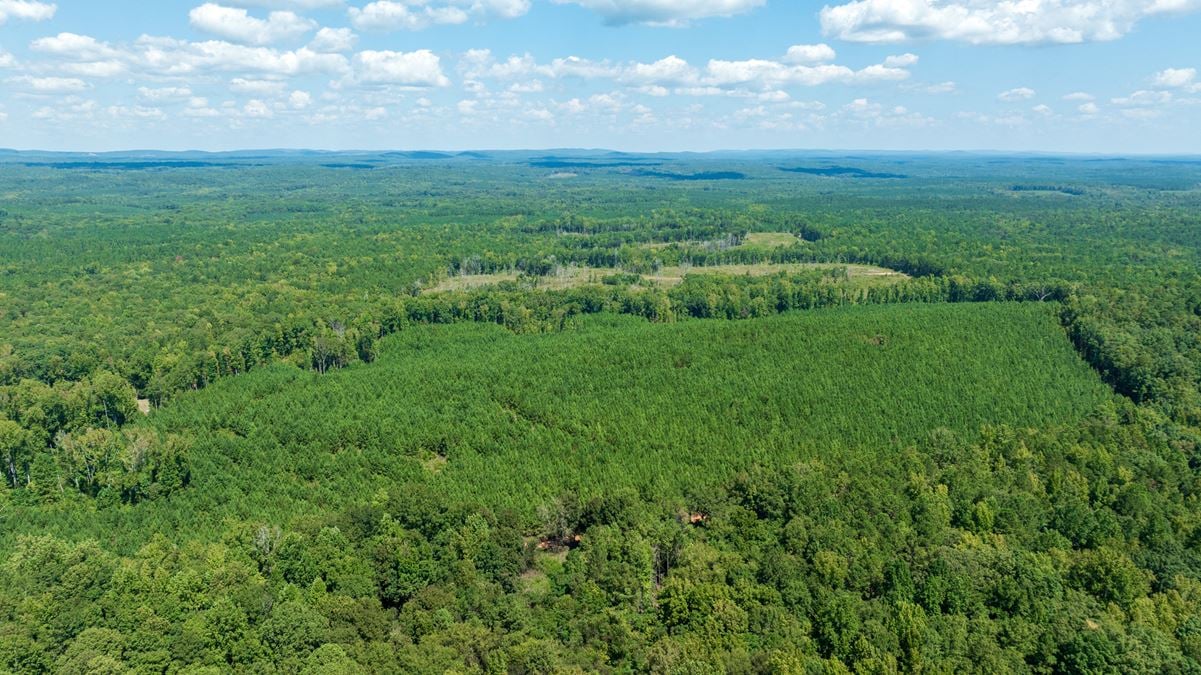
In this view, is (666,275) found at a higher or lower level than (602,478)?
higher

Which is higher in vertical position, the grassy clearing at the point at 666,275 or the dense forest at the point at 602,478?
the grassy clearing at the point at 666,275

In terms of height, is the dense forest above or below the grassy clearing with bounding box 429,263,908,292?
below

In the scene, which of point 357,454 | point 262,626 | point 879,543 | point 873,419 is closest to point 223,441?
point 357,454

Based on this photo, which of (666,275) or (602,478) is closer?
(602,478)

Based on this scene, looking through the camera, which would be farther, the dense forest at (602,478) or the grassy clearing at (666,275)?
the grassy clearing at (666,275)

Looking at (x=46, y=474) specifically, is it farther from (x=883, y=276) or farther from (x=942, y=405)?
(x=883, y=276)
